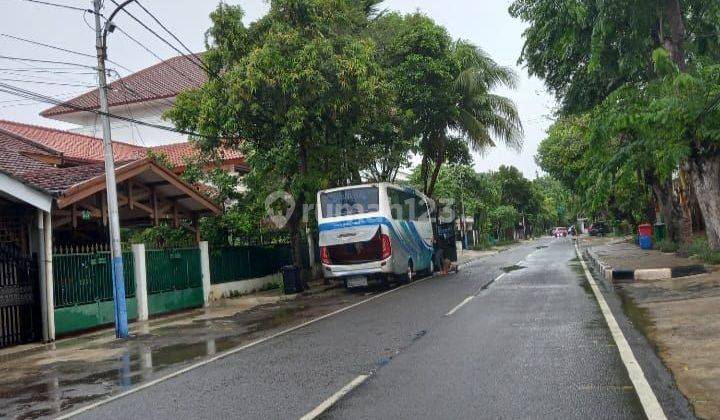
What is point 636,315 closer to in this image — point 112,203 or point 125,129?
point 112,203

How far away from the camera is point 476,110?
29406 millimetres

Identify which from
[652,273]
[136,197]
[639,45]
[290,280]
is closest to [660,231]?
[639,45]

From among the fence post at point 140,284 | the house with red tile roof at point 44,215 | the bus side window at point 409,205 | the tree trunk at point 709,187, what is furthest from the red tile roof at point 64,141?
the tree trunk at point 709,187

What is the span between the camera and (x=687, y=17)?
19.4 m

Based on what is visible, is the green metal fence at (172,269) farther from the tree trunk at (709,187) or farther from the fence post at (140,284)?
the tree trunk at (709,187)

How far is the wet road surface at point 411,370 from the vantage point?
19.9ft

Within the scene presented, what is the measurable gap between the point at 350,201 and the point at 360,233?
1162 millimetres

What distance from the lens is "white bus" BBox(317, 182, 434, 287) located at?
20062 millimetres

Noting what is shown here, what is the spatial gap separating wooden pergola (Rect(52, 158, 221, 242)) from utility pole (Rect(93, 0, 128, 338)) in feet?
3.07

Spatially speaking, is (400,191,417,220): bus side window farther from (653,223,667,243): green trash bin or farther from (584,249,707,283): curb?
(653,223,667,243): green trash bin

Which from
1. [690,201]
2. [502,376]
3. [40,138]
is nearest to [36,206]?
[502,376]

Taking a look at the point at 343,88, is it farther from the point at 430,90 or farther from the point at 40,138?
the point at 40,138

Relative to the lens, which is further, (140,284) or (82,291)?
(140,284)

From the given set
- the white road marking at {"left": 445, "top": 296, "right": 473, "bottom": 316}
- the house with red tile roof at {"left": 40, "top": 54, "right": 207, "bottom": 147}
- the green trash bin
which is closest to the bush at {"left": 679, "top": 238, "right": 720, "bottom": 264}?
the white road marking at {"left": 445, "top": 296, "right": 473, "bottom": 316}
